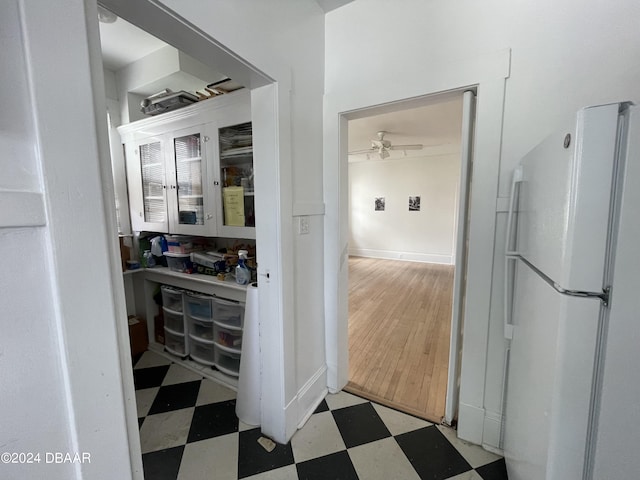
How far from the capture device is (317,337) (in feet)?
5.78

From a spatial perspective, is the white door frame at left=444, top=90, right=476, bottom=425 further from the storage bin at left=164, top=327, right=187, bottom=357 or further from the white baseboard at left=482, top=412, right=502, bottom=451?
the storage bin at left=164, top=327, right=187, bottom=357

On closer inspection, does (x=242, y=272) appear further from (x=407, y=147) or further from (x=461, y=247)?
(x=407, y=147)

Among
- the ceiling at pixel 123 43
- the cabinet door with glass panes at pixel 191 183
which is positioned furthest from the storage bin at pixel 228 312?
the ceiling at pixel 123 43

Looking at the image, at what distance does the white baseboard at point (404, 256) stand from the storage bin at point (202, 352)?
17.1 ft

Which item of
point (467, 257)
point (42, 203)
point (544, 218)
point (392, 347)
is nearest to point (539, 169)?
point (544, 218)

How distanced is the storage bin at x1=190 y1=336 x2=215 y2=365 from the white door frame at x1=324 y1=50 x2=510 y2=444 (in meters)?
1.29

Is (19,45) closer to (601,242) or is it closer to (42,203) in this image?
(42,203)

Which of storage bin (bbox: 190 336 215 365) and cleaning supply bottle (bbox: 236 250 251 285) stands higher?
cleaning supply bottle (bbox: 236 250 251 285)

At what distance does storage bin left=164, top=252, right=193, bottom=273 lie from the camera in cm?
218

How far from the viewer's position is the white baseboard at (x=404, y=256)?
5867 mm

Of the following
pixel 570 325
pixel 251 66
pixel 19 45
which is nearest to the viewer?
pixel 19 45

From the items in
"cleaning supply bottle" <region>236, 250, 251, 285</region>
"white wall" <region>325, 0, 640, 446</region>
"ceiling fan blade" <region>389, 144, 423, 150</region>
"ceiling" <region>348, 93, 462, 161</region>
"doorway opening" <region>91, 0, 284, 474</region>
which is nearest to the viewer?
"doorway opening" <region>91, 0, 284, 474</region>

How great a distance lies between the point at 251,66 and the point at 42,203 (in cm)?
95

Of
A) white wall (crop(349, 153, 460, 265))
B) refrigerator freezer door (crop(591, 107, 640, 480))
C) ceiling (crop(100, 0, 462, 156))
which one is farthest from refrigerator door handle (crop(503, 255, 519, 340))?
white wall (crop(349, 153, 460, 265))
